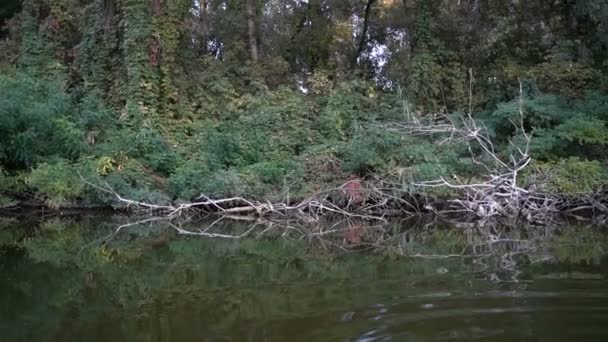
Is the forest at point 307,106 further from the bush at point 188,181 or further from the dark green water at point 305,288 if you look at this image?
the dark green water at point 305,288

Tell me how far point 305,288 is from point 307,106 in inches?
540

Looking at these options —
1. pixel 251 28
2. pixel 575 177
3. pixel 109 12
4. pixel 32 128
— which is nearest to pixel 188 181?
pixel 32 128

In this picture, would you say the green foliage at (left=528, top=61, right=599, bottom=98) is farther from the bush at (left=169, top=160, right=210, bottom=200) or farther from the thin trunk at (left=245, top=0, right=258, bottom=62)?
the thin trunk at (left=245, top=0, right=258, bottom=62)

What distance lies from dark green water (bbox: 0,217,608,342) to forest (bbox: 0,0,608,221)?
307cm

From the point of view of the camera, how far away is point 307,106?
20250mm

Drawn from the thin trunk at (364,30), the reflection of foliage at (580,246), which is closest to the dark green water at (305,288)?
the reflection of foliage at (580,246)

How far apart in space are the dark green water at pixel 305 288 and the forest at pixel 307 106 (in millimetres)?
3070

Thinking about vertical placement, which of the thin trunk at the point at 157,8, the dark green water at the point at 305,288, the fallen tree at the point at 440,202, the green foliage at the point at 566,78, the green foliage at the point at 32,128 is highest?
the thin trunk at the point at 157,8

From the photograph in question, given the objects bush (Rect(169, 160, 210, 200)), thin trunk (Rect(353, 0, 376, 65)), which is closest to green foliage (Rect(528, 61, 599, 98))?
thin trunk (Rect(353, 0, 376, 65))

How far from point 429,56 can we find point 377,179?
31.2ft

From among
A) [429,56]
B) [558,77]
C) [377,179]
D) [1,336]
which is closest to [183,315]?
[1,336]

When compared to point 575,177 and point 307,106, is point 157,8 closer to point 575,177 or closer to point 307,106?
point 307,106

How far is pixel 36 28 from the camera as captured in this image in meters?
21.9

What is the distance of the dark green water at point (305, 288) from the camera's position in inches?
210
